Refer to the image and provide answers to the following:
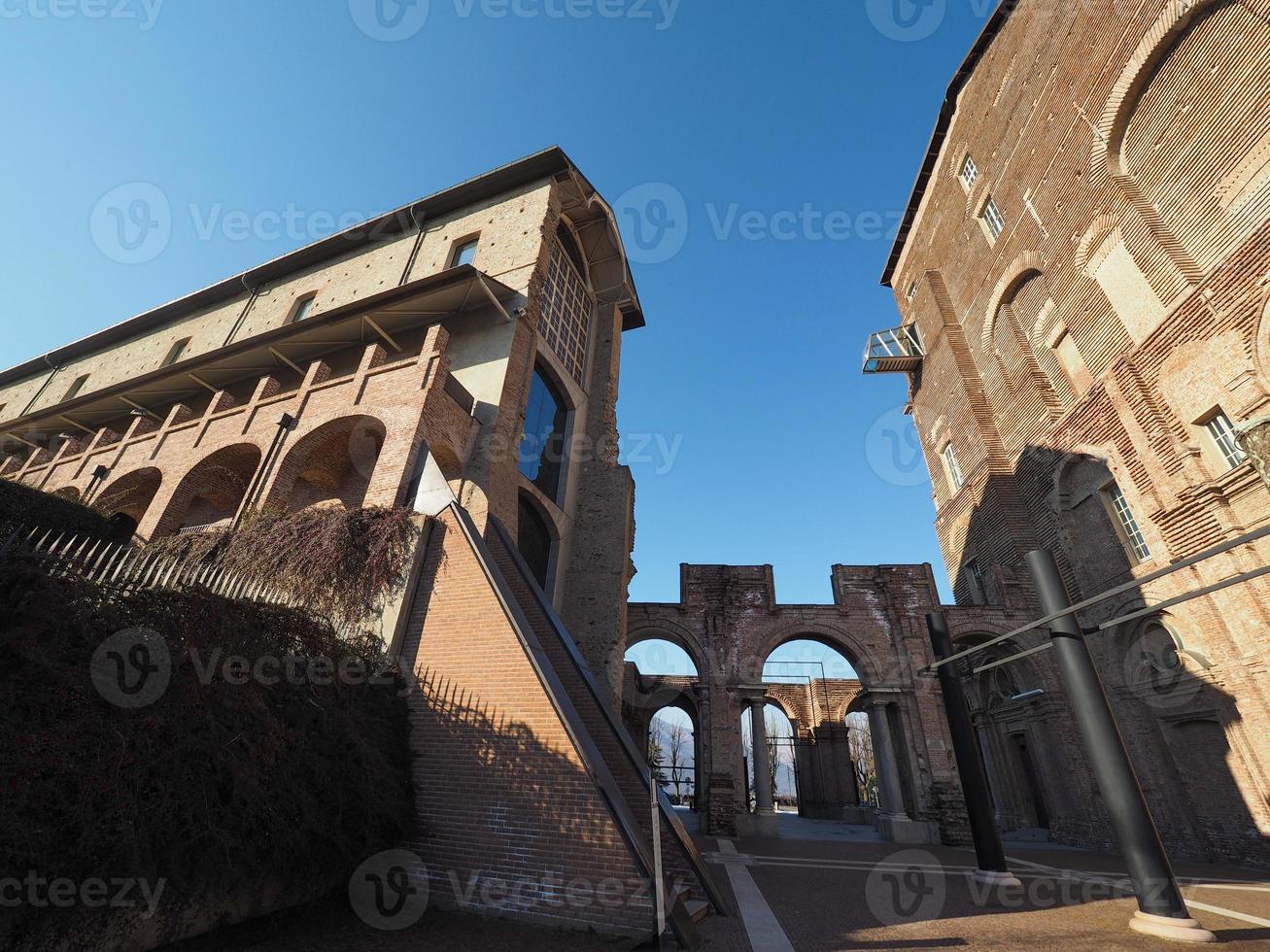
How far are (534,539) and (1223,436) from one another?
57.8 ft

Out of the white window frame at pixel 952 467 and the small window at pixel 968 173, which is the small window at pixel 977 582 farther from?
the small window at pixel 968 173

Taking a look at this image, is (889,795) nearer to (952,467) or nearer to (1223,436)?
(1223,436)

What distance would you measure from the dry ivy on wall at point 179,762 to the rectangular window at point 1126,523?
19.2m

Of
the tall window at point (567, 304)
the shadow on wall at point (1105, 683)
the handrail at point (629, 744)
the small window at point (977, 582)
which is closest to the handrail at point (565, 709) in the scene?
the handrail at point (629, 744)

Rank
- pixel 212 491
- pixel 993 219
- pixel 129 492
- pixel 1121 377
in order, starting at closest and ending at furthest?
pixel 212 491 < pixel 1121 377 < pixel 129 492 < pixel 993 219

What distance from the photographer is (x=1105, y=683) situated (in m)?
15.7

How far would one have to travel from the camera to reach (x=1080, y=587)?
16.4 m

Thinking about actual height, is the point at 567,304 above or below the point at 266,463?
above

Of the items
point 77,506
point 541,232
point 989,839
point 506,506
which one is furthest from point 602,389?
point 989,839

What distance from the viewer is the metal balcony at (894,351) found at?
84.5 feet

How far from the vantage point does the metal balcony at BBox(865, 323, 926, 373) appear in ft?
84.5

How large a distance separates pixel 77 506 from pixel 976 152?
32.2m

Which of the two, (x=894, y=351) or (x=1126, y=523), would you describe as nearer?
(x=1126, y=523)

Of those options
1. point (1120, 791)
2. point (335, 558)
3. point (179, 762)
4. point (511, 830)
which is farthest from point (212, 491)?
point (1120, 791)
